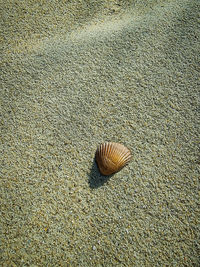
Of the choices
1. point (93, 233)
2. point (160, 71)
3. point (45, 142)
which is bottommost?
point (93, 233)

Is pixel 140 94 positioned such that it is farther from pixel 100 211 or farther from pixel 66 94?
pixel 100 211

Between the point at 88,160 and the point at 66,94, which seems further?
the point at 66,94

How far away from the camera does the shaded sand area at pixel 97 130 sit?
1180mm

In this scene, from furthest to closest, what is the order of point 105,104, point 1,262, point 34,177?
point 105,104, point 34,177, point 1,262

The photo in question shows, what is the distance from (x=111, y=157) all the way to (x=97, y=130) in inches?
9.7

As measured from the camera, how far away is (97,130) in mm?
1420

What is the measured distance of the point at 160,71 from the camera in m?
1.55

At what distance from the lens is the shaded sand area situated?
46.4 inches

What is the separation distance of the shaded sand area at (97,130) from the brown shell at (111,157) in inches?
2.1

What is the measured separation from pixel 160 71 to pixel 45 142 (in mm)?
1053

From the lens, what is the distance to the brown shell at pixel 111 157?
4.19 feet

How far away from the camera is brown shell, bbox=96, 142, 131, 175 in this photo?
1.28 metres

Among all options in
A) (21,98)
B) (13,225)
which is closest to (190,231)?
(13,225)

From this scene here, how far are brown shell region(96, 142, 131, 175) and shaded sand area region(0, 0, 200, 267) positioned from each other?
0.18 ft
